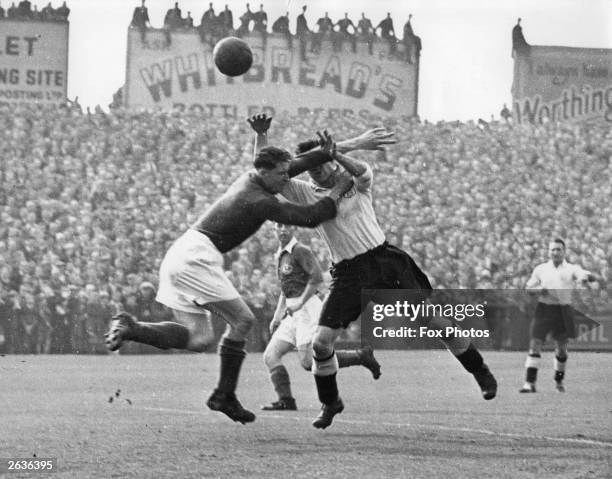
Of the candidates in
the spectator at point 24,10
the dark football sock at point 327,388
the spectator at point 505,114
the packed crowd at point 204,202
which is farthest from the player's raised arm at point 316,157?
the spectator at point 505,114

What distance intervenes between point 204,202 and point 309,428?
37.1 feet

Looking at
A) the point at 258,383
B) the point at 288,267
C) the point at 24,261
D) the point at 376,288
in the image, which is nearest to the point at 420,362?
the point at 258,383

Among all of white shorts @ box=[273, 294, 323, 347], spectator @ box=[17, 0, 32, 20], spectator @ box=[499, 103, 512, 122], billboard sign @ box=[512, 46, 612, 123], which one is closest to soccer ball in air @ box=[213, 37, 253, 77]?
white shorts @ box=[273, 294, 323, 347]

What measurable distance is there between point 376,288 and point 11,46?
14628mm

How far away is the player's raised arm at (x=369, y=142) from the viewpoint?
21.8ft

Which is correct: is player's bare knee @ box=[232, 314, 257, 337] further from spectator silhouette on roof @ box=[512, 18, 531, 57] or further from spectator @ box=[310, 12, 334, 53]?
spectator silhouette on roof @ box=[512, 18, 531, 57]

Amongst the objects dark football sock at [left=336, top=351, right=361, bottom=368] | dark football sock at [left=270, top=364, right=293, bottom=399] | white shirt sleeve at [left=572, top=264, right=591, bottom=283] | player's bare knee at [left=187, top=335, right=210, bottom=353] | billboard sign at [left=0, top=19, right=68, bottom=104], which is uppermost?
billboard sign at [left=0, top=19, right=68, bottom=104]

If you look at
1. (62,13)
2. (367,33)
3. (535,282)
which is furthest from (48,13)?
(535,282)

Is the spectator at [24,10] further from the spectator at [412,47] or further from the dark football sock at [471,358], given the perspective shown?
the dark football sock at [471,358]

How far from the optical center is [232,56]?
7199 millimetres

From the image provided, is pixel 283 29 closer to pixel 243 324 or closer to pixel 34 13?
pixel 34 13

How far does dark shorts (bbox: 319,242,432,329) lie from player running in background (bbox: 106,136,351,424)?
621 millimetres

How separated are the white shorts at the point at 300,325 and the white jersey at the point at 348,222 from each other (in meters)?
1.83

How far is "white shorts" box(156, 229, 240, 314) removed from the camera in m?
6.52
